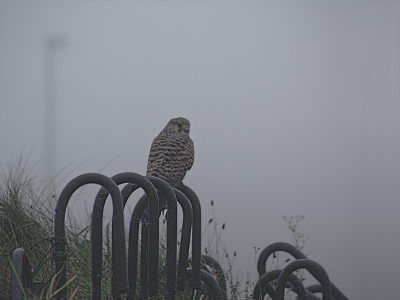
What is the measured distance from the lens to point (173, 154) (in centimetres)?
171

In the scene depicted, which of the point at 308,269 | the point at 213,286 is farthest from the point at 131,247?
the point at 308,269

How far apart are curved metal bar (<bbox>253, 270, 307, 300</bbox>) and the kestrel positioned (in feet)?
1.35

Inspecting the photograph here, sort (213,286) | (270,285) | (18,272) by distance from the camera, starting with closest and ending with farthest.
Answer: (18,272)
(213,286)
(270,285)

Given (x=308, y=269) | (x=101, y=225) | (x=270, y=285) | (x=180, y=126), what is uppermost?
(x=180, y=126)

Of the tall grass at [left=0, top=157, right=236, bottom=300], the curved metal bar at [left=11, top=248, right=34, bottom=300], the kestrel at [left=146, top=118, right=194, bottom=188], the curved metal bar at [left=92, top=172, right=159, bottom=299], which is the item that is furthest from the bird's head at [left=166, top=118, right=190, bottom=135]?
the curved metal bar at [left=11, top=248, right=34, bottom=300]

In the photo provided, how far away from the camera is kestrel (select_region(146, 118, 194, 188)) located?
167 centimetres

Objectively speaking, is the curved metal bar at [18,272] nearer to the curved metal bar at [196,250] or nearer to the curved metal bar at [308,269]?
the curved metal bar at [196,250]

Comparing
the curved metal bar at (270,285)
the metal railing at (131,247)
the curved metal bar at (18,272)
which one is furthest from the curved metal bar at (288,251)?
the curved metal bar at (18,272)

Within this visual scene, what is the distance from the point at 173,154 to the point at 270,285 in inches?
22.0

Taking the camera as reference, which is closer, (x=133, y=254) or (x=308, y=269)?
(x=133, y=254)

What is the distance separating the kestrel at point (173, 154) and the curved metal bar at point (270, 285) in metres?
0.41

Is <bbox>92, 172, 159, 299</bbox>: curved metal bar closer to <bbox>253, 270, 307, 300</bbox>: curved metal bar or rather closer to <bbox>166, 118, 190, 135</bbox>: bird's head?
<bbox>253, 270, 307, 300</bbox>: curved metal bar

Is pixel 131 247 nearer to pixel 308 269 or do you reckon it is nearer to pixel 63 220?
pixel 63 220

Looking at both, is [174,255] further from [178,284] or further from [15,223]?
[15,223]
